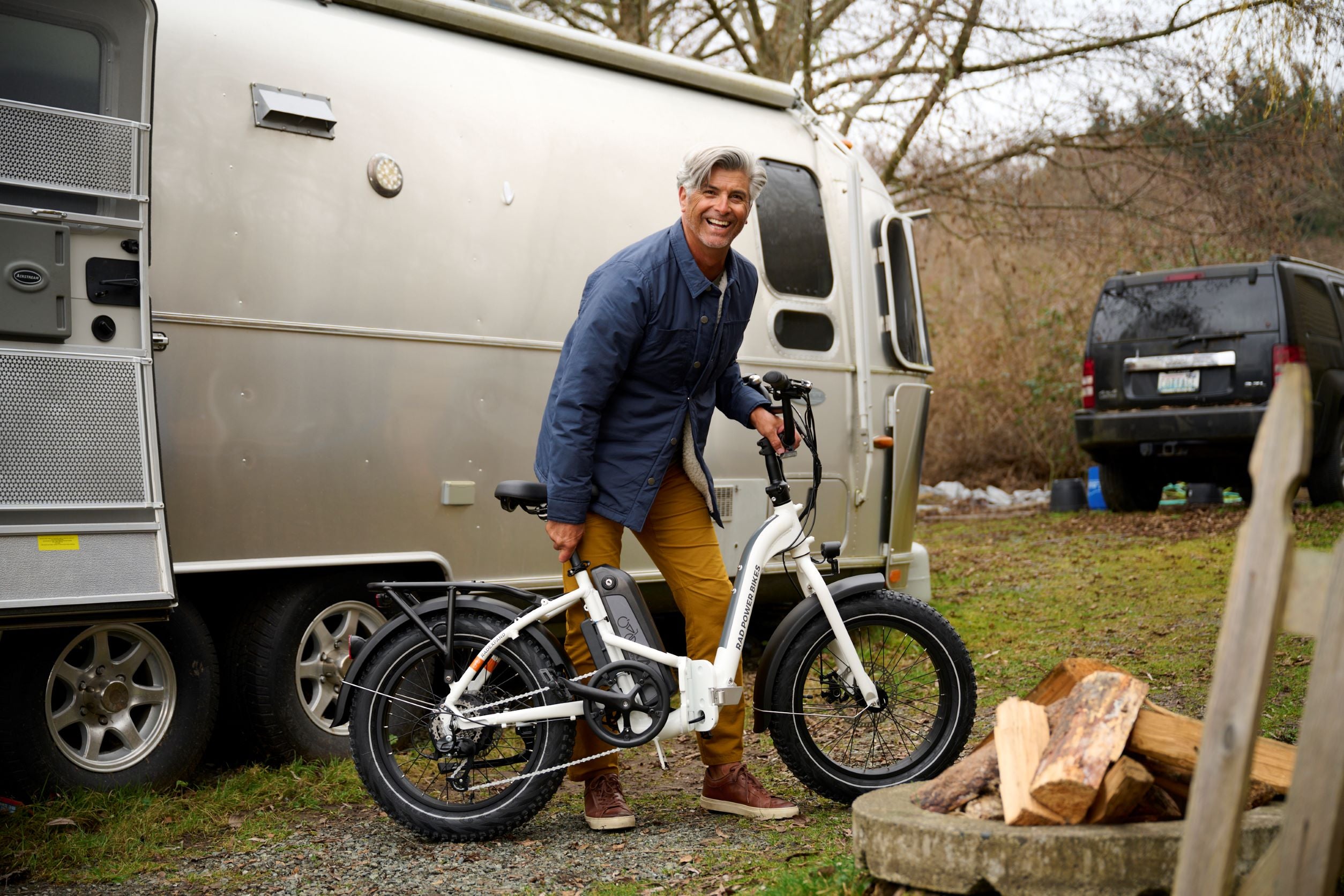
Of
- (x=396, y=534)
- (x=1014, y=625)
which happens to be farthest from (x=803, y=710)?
(x=1014, y=625)

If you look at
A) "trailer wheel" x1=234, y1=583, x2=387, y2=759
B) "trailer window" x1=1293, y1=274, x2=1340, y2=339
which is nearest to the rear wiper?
"trailer window" x1=1293, y1=274, x2=1340, y2=339

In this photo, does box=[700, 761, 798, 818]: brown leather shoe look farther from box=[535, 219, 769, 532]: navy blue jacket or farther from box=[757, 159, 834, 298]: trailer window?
box=[757, 159, 834, 298]: trailer window

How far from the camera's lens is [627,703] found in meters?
3.83

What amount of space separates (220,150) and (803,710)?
277 cm

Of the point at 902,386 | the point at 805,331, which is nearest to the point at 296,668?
the point at 805,331

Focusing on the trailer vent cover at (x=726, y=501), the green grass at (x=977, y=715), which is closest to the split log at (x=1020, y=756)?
the green grass at (x=977, y=715)

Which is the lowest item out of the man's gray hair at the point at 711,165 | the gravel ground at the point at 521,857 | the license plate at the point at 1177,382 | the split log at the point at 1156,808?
the gravel ground at the point at 521,857

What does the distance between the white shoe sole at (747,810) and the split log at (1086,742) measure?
3.97 feet

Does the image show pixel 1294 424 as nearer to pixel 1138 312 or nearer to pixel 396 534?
pixel 396 534

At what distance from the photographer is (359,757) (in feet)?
12.6

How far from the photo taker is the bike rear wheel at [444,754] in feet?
12.6

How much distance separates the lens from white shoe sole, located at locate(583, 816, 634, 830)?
398 centimetres

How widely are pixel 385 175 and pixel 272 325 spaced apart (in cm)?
74

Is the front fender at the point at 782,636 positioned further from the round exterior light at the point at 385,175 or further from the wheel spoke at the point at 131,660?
the round exterior light at the point at 385,175
